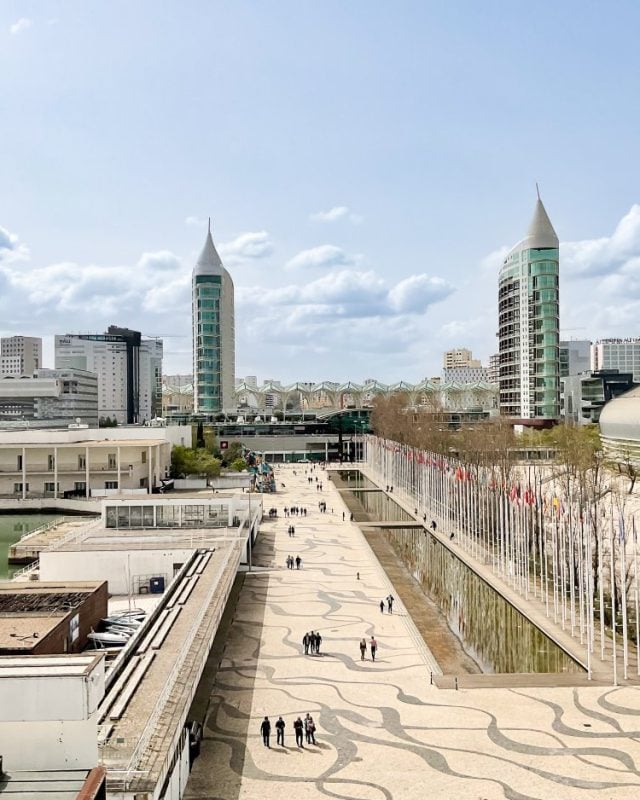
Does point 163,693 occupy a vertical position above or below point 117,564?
above

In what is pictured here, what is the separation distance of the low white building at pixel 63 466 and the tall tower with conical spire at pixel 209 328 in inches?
3392

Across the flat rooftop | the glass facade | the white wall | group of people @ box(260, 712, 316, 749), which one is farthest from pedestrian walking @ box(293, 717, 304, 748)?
the glass facade

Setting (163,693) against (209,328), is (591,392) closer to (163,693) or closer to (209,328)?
(209,328)

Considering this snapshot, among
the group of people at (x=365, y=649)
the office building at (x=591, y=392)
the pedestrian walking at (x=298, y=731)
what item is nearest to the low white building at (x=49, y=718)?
the pedestrian walking at (x=298, y=731)

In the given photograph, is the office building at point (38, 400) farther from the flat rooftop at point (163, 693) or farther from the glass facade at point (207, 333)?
the flat rooftop at point (163, 693)

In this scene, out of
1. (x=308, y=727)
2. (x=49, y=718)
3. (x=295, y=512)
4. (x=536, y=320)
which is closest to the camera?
(x=49, y=718)

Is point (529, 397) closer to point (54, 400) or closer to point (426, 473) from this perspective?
point (426, 473)

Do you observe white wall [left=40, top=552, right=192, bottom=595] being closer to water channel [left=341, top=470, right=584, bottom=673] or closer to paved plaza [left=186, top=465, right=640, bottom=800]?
paved plaza [left=186, top=465, right=640, bottom=800]

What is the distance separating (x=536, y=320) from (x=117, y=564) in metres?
106

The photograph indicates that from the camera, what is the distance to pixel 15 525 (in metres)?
71.8

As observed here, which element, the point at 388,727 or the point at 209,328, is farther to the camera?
the point at 209,328

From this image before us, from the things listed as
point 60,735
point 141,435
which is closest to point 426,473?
point 141,435

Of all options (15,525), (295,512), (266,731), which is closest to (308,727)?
(266,731)

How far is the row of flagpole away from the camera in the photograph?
30.1m
